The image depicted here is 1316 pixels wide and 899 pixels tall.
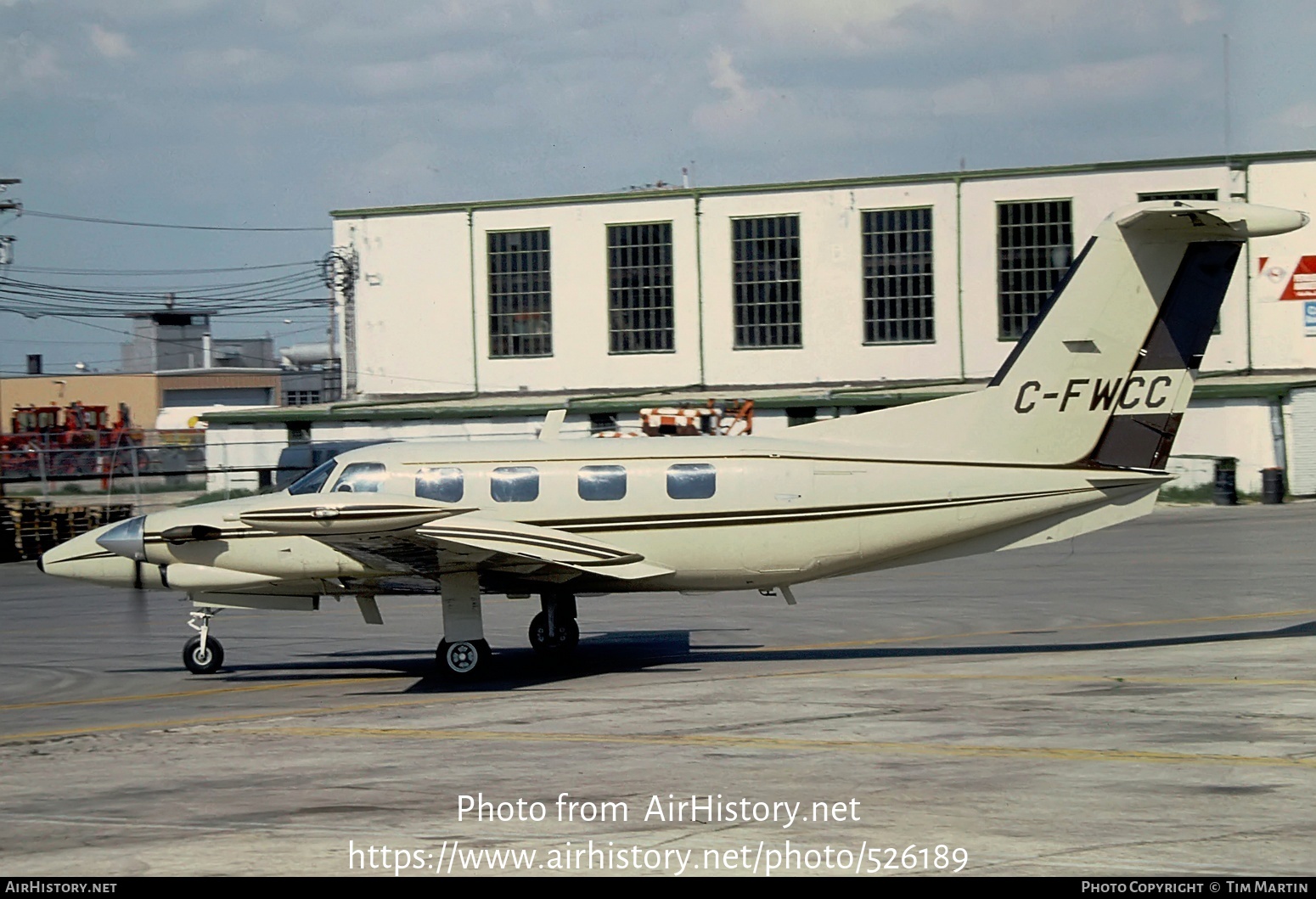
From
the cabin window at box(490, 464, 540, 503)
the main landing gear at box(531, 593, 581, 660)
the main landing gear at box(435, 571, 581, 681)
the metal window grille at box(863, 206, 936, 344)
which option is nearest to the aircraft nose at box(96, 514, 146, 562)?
the main landing gear at box(435, 571, 581, 681)

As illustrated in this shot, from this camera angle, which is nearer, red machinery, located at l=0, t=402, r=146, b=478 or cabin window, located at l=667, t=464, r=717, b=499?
cabin window, located at l=667, t=464, r=717, b=499

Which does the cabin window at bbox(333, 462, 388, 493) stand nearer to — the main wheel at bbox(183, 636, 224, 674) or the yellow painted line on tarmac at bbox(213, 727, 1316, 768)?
the main wheel at bbox(183, 636, 224, 674)

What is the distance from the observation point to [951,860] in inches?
325

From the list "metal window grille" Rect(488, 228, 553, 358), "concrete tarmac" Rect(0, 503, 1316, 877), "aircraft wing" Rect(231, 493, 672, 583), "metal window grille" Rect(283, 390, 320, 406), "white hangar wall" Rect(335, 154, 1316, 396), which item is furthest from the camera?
"metal window grille" Rect(283, 390, 320, 406)

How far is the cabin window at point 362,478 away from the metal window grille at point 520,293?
33707 mm

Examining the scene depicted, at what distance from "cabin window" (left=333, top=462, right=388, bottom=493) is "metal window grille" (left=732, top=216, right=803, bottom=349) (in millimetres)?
32492

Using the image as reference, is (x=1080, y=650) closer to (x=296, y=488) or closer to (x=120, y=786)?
(x=296, y=488)

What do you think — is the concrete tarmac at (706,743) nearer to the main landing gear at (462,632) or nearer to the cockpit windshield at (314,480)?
the main landing gear at (462,632)

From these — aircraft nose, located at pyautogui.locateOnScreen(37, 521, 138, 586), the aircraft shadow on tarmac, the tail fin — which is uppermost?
the tail fin

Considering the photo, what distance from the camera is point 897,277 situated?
47.7 meters

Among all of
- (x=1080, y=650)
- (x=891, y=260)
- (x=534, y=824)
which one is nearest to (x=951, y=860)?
(x=534, y=824)

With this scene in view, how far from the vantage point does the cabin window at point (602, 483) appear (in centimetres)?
1706

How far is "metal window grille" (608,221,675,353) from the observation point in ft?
163
